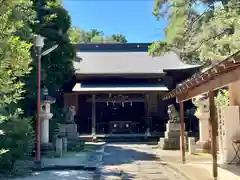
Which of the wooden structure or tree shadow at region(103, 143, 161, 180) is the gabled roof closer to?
tree shadow at region(103, 143, 161, 180)

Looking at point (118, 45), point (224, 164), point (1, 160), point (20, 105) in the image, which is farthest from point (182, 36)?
point (118, 45)

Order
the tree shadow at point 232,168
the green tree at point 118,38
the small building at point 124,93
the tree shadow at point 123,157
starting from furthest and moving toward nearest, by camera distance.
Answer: the green tree at point 118,38 → the small building at point 124,93 → the tree shadow at point 123,157 → the tree shadow at point 232,168

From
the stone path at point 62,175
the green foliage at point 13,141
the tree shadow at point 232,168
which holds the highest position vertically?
the green foliage at point 13,141

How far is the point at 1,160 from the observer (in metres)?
9.01

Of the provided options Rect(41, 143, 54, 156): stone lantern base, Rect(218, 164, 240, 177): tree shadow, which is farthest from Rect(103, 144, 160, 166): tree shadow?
Rect(218, 164, 240, 177): tree shadow

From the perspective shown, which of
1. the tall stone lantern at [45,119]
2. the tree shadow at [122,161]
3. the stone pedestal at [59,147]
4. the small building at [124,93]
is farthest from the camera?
the small building at [124,93]

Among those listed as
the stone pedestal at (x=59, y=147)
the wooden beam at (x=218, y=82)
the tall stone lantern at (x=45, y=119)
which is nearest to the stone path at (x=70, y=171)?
the stone pedestal at (x=59, y=147)

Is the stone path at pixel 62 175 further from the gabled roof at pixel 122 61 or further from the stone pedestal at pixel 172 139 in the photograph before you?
the gabled roof at pixel 122 61

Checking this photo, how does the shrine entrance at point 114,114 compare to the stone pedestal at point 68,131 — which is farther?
the shrine entrance at point 114,114

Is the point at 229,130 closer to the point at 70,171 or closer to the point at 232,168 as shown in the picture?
the point at 232,168

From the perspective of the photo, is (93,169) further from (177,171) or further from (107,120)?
(107,120)

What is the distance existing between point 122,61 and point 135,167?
46.4 ft

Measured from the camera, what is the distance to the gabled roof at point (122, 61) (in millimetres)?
20875

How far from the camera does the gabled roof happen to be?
20.9 metres
